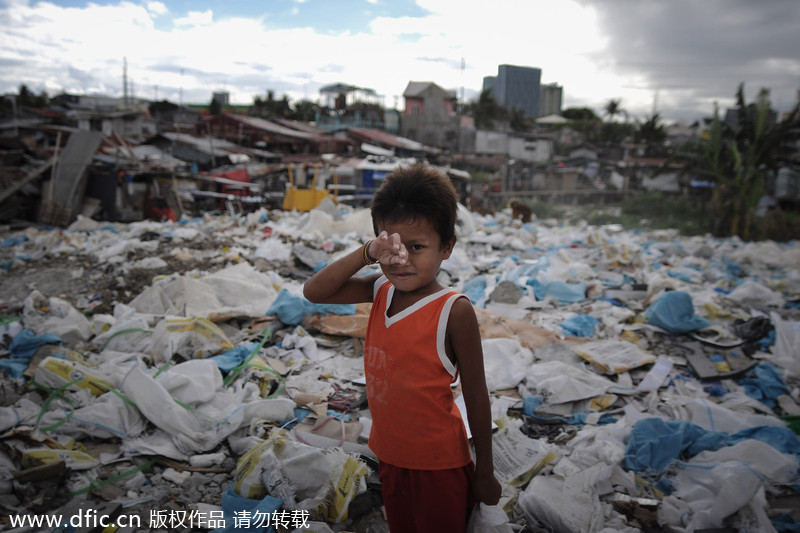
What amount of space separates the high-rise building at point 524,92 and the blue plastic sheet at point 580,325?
79.0 feet

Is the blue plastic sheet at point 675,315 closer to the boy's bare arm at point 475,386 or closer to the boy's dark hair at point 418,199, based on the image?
the boy's bare arm at point 475,386

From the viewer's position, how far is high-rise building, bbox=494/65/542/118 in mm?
27594

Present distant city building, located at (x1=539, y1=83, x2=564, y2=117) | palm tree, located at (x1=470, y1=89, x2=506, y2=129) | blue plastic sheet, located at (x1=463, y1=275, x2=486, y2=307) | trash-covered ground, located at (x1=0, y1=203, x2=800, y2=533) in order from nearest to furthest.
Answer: trash-covered ground, located at (x1=0, y1=203, x2=800, y2=533) < blue plastic sheet, located at (x1=463, y1=275, x2=486, y2=307) < palm tree, located at (x1=470, y1=89, x2=506, y2=129) < distant city building, located at (x1=539, y1=83, x2=564, y2=117)

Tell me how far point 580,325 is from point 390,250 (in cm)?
326

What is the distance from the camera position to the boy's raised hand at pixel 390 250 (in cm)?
106

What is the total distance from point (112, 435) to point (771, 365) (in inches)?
161

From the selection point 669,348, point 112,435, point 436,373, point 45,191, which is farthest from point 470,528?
point 45,191

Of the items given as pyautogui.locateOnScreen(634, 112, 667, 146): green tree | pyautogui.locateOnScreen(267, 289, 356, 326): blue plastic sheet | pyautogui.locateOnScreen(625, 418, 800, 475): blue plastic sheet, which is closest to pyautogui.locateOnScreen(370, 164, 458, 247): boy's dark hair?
pyautogui.locateOnScreen(625, 418, 800, 475): blue plastic sheet

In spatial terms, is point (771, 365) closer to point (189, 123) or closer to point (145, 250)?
point (145, 250)

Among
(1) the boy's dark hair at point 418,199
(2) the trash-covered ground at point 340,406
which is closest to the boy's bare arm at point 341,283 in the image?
(1) the boy's dark hair at point 418,199

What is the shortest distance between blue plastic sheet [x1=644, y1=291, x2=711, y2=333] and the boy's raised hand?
3.43 metres

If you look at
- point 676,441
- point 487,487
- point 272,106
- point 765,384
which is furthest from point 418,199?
point 272,106

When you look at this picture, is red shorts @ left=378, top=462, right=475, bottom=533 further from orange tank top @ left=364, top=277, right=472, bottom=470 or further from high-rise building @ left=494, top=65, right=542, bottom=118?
high-rise building @ left=494, top=65, right=542, bottom=118

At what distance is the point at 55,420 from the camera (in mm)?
2240
